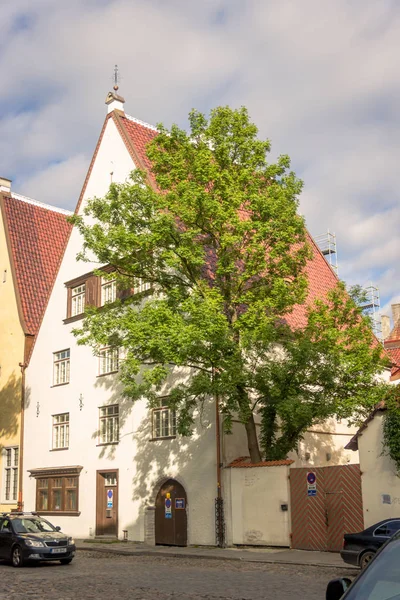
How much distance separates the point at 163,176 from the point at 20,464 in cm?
1732

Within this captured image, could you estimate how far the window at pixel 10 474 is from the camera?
113ft

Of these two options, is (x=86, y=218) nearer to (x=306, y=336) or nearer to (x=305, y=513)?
(x=306, y=336)

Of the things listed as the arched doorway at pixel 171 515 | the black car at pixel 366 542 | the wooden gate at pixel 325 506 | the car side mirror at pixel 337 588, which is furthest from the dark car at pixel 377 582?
the arched doorway at pixel 171 515

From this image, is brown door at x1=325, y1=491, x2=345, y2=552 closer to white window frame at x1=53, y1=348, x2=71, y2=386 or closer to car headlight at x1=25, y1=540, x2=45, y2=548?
car headlight at x1=25, y1=540, x2=45, y2=548

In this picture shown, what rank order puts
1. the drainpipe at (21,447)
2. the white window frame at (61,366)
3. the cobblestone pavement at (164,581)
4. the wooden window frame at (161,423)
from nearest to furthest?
the cobblestone pavement at (164,581), the wooden window frame at (161,423), the white window frame at (61,366), the drainpipe at (21,447)

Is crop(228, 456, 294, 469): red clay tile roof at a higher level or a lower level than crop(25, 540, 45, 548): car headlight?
higher

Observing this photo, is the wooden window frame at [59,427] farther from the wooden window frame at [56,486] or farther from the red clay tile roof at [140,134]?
the red clay tile roof at [140,134]

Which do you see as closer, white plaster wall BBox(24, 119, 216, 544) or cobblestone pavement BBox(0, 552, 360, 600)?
cobblestone pavement BBox(0, 552, 360, 600)

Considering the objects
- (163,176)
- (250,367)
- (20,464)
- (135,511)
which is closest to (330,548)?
(250,367)

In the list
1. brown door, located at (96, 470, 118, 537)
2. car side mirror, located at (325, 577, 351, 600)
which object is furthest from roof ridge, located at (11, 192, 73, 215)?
car side mirror, located at (325, 577, 351, 600)

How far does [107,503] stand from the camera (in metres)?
28.7

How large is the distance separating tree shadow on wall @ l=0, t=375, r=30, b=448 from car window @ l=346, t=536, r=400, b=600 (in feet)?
104

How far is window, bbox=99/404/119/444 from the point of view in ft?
95.7

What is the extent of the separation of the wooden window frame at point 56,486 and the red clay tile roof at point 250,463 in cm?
878
